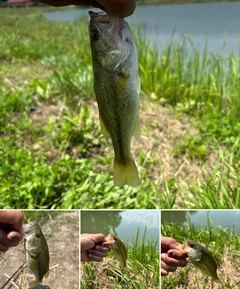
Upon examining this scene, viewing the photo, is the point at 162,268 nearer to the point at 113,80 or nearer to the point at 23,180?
the point at 113,80

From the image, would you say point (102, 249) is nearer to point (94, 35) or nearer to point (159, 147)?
point (94, 35)

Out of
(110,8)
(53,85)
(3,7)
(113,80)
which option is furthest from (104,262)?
(3,7)

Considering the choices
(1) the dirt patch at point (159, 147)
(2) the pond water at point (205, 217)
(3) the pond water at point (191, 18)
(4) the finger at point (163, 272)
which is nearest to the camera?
(4) the finger at point (163, 272)

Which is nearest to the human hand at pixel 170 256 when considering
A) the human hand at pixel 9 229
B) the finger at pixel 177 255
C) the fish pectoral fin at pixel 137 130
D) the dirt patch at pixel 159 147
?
the finger at pixel 177 255

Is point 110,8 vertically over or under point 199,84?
over

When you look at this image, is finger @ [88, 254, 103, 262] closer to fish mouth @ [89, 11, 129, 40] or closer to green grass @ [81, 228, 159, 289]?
green grass @ [81, 228, 159, 289]

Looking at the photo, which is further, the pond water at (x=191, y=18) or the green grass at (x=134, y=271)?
the pond water at (x=191, y=18)

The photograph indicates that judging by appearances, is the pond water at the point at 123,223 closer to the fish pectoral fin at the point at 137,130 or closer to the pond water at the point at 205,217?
the pond water at the point at 205,217

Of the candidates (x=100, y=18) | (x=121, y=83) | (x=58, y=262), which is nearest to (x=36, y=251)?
(x=58, y=262)
